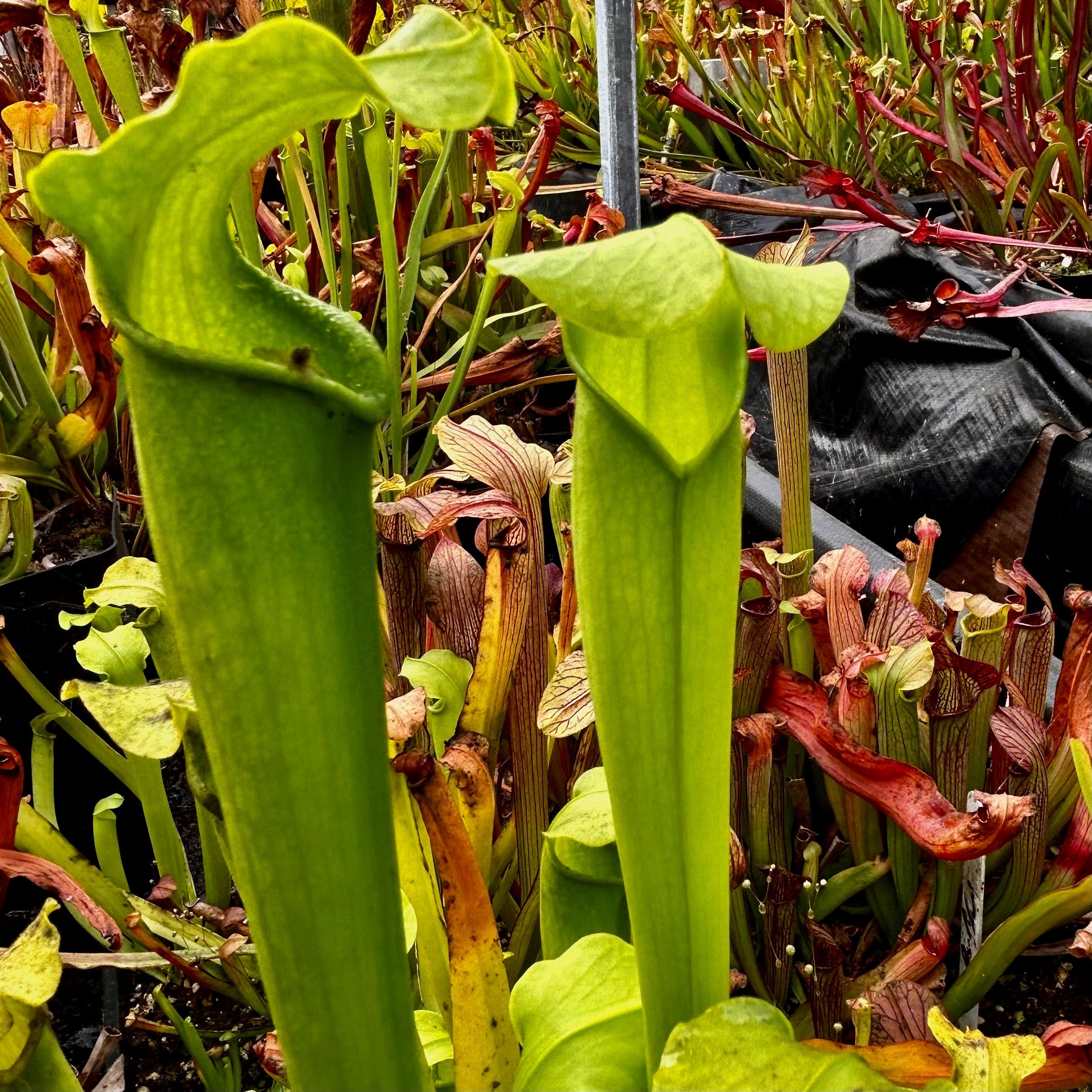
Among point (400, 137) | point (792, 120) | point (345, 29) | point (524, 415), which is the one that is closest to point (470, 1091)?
point (345, 29)

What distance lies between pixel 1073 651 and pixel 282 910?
681 millimetres

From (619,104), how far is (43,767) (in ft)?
2.51

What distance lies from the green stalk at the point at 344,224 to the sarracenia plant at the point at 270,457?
3.34 feet

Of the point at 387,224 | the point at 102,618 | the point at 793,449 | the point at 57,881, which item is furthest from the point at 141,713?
the point at 387,224

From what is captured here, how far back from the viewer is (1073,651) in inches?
29.6

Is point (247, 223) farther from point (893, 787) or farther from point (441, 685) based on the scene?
point (893, 787)

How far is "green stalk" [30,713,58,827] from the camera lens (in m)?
0.83

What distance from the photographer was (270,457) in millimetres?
239

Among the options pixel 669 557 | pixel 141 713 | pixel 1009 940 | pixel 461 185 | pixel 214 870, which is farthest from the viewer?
pixel 461 185

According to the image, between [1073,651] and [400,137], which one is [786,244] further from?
[400,137]

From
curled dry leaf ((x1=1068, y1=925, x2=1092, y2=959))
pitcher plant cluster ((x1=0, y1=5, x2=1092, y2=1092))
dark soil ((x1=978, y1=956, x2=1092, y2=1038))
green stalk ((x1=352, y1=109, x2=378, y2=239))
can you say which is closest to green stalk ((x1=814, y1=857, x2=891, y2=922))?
pitcher plant cluster ((x1=0, y1=5, x2=1092, y2=1092))

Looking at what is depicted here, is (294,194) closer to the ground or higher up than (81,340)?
higher up

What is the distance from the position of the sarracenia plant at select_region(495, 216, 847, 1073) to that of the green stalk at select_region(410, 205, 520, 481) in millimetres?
829

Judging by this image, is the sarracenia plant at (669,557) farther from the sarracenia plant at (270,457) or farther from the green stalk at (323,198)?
the green stalk at (323,198)
